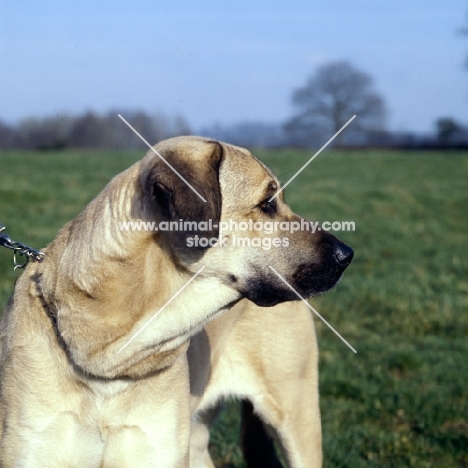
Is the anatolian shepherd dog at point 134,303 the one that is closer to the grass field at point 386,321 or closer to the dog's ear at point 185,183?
the dog's ear at point 185,183

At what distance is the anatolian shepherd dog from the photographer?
3.66 metres

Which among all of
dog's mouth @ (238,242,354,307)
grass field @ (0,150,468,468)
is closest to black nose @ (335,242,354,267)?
dog's mouth @ (238,242,354,307)

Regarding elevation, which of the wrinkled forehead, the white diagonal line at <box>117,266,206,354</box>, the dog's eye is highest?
the wrinkled forehead

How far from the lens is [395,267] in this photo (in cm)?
1197

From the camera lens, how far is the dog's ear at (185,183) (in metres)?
3.32

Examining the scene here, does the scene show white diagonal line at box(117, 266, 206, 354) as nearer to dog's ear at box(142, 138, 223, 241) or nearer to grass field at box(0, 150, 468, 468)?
dog's ear at box(142, 138, 223, 241)

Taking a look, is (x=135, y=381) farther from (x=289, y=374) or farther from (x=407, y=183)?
(x=407, y=183)

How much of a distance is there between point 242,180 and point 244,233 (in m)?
0.25

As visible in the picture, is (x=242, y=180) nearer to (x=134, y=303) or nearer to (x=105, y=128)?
(x=134, y=303)

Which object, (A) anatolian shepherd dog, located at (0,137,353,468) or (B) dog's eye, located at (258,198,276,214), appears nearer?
(A) anatolian shepherd dog, located at (0,137,353,468)

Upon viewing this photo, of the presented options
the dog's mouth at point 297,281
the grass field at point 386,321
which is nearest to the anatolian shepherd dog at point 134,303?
the dog's mouth at point 297,281

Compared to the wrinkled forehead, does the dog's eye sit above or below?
below

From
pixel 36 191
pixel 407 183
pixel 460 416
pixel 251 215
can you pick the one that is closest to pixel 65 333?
pixel 251 215

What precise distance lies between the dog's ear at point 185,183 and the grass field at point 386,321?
0.93 m
